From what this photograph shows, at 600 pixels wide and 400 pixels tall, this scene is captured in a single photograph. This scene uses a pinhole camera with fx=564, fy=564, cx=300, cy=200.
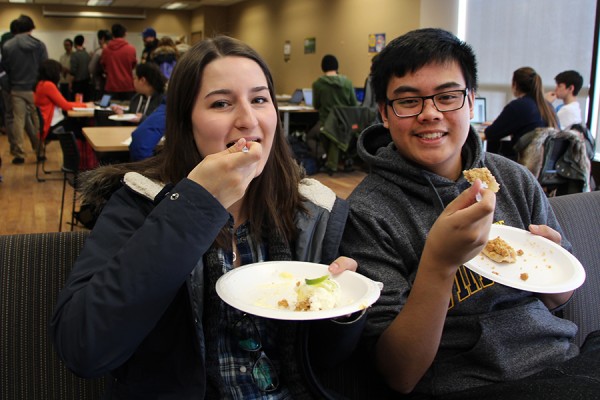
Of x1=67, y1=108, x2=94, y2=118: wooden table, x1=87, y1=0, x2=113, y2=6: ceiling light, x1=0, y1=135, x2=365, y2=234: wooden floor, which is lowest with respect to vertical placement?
x1=0, y1=135, x2=365, y2=234: wooden floor

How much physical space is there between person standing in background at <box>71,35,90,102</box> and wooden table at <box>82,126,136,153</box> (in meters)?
7.07

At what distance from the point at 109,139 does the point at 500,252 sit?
10.6 ft

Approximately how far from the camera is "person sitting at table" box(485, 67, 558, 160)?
14.9ft

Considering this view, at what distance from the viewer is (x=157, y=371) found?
1.07 metres

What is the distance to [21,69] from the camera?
7109 millimetres

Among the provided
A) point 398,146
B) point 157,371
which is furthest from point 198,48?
point 157,371

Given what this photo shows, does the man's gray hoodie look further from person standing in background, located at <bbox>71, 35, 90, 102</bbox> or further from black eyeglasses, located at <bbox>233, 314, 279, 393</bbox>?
person standing in background, located at <bbox>71, 35, 90, 102</bbox>

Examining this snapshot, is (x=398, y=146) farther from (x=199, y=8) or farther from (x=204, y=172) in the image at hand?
(x=199, y=8)

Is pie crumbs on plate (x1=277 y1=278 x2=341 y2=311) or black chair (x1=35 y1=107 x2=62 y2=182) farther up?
pie crumbs on plate (x1=277 y1=278 x2=341 y2=311)

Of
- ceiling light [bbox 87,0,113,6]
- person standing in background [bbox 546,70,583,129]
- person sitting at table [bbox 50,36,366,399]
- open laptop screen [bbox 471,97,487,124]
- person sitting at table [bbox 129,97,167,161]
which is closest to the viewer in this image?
person sitting at table [bbox 50,36,366,399]

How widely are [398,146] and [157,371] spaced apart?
76 centimetres

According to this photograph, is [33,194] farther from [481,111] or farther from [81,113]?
[481,111]

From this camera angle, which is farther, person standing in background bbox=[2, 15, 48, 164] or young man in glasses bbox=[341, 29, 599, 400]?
person standing in background bbox=[2, 15, 48, 164]

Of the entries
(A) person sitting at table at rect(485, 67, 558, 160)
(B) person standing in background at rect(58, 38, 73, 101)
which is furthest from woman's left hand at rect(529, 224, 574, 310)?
(B) person standing in background at rect(58, 38, 73, 101)
